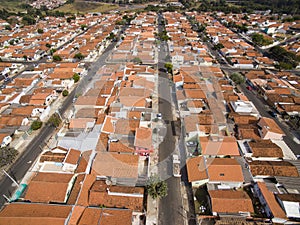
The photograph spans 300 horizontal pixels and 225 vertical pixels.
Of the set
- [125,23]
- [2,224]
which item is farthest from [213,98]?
[125,23]

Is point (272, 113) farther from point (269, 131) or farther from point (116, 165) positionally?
point (116, 165)

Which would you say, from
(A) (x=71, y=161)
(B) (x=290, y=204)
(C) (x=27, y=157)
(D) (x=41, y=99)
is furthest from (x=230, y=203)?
(D) (x=41, y=99)

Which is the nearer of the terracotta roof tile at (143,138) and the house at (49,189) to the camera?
the house at (49,189)

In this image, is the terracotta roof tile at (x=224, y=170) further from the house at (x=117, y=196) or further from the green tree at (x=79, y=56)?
the green tree at (x=79, y=56)

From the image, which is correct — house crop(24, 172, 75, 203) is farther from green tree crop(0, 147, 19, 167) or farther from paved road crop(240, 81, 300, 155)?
paved road crop(240, 81, 300, 155)

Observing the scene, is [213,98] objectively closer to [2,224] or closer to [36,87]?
[2,224]

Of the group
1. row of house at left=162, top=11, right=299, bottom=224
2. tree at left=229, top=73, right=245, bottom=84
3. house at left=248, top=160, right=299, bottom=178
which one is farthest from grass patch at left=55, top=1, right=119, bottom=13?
house at left=248, top=160, right=299, bottom=178

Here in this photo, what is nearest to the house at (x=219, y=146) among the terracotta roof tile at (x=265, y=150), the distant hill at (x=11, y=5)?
the terracotta roof tile at (x=265, y=150)
